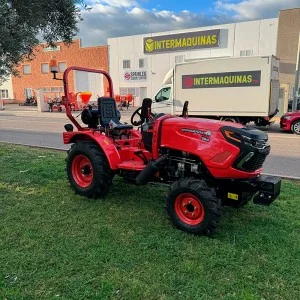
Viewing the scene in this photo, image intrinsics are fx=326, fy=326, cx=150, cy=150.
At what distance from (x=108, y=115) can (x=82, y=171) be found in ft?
3.32

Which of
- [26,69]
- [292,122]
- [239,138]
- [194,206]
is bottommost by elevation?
[292,122]

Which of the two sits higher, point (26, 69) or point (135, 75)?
point (26, 69)

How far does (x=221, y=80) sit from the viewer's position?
13891 mm

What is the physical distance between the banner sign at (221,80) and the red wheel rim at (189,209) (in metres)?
10.7

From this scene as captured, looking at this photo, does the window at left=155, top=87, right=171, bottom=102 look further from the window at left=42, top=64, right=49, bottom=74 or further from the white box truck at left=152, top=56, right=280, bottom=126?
the window at left=42, top=64, right=49, bottom=74

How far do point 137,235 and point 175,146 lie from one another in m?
1.17

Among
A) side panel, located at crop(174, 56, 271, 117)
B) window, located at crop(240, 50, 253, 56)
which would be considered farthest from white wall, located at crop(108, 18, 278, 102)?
side panel, located at crop(174, 56, 271, 117)

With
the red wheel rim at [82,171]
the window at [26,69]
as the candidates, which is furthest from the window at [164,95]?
the window at [26,69]

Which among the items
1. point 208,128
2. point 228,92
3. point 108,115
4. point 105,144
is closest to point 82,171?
point 105,144

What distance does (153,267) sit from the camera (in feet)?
10.4

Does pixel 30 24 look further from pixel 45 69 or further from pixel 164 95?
pixel 45 69

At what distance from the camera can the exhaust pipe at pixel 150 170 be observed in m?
4.15

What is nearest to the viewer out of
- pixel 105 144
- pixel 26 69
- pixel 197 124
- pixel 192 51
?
pixel 197 124

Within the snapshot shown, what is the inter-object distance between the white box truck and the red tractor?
9.73 meters
